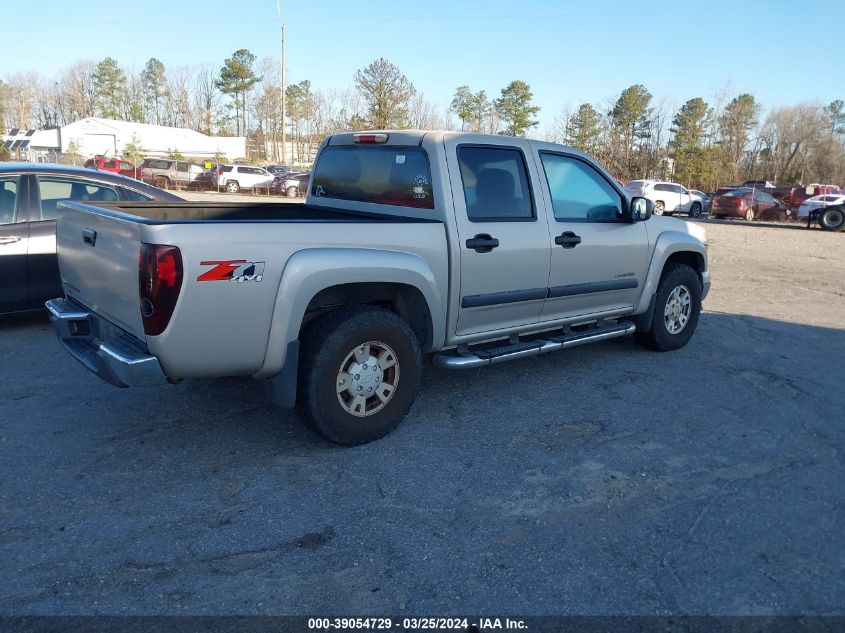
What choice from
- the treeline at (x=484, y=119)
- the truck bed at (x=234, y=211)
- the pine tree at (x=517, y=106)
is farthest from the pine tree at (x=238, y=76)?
the truck bed at (x=234, y=211)

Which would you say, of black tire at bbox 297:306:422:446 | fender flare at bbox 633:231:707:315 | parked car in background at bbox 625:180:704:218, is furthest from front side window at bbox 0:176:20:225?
parked car in background at bbox 625:180:704:218

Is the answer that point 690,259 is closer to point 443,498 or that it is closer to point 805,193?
Result: point 443,498

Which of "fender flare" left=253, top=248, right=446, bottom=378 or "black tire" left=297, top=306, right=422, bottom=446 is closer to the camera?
"fender flare" left=253, top=248, right=446, bottom=378

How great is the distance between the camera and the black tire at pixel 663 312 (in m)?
6.14

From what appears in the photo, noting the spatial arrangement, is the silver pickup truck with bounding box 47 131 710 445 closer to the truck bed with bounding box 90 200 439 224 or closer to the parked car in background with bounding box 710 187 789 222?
the truck bed with bounding box 90 200 439 224

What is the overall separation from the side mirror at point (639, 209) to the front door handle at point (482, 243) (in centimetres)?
158

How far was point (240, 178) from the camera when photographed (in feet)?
120

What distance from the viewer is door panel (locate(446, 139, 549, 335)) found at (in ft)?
14.6

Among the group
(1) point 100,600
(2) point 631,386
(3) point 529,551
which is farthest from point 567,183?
(1) point 100,600

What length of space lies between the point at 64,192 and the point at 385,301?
13.7 feet

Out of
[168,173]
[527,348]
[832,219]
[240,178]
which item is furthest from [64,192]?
[168,173]

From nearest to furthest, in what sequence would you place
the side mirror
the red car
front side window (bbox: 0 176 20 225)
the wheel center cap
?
the wheel center cap < the side mirror < front side window (bbox: 0 176 20 225) < the red car

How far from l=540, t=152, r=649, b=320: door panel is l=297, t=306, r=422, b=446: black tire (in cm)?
145

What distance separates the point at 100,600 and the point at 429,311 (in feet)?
7.89
